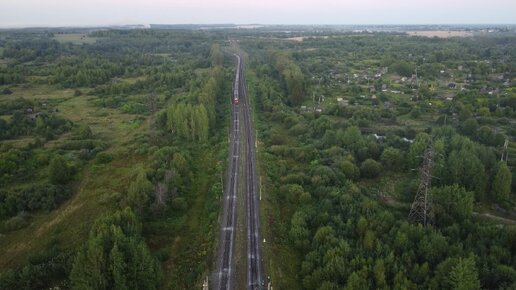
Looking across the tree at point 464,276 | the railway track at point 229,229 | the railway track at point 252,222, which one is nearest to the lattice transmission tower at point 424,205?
the tree at point 464,276

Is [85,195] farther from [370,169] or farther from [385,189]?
[385,189]

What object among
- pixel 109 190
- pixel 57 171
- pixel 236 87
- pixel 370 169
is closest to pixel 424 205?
pixel 370 169

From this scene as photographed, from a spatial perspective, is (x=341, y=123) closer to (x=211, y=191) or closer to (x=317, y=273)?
(x=211, y=191)

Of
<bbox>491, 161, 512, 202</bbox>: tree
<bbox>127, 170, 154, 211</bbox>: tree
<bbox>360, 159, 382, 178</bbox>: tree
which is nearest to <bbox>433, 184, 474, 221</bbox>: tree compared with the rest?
<bbox>491, 161, 512, 202</bbox>: tree

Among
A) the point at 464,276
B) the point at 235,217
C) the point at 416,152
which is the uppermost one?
the point at 416,152

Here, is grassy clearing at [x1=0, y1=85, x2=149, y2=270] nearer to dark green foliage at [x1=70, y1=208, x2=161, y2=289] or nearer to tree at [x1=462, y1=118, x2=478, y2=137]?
dark green foliage at [x1=70, y1=208, x2=161, y2=289]

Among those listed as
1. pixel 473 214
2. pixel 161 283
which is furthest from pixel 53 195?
pixel 473 214

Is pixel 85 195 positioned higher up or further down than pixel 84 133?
further down
